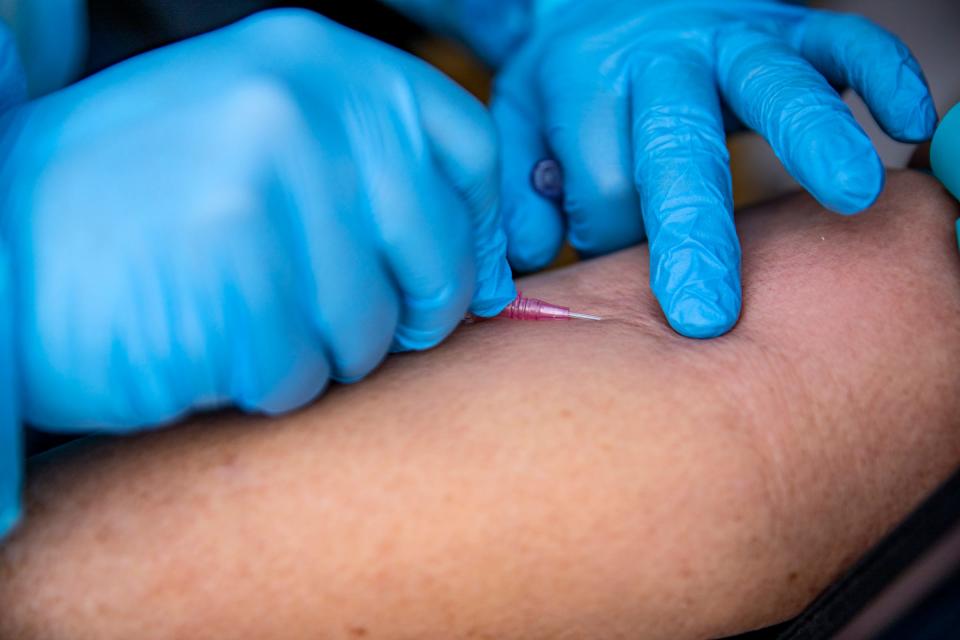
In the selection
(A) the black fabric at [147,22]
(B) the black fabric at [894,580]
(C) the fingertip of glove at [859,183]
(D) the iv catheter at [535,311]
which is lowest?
(B) the black fabric at [894,580]

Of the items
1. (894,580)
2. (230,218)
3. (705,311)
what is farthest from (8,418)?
(894,580)

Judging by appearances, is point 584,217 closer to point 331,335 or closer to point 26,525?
point 331,335

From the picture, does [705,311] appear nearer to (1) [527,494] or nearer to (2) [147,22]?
(1) [527,494]

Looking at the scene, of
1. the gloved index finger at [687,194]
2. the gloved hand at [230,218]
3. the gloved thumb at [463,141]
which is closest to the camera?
the gloved hand at [230,218]

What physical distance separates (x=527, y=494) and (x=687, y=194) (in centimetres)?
48

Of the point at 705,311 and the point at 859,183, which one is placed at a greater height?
the point at 859,183

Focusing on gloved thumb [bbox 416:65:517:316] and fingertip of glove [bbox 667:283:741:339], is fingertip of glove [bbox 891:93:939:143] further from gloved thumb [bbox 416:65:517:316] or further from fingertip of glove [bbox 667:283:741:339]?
gloved thumb [bbox 416:65:517:316]

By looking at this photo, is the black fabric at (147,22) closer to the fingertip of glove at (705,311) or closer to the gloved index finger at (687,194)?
the gloved index finger at (687,194)

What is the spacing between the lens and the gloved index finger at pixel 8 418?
62 cm

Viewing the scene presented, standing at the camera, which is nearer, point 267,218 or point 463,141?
point 267,218

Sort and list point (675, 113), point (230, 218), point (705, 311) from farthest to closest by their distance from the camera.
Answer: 1. point (675, 113)
2. point (705, 311)
3. point (230, 218)

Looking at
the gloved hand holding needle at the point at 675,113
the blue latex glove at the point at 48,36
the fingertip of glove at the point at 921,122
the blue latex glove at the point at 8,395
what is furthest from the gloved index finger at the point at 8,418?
the fingertip of glove at the point at 921,122

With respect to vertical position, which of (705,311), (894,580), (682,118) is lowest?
(894,580)

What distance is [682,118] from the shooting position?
3.39 ft
